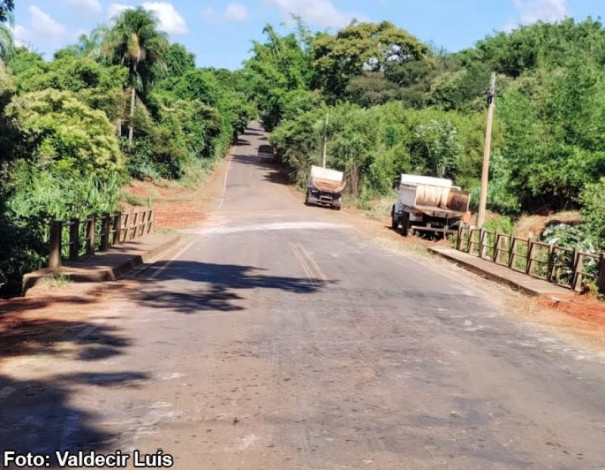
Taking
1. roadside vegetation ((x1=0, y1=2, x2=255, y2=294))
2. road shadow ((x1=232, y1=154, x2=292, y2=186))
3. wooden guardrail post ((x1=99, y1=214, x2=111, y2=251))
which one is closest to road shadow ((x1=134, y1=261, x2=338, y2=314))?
wooden guardrail post ((x1=99, y1=214, x2=111, y2=251))

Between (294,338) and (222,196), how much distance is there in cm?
4708

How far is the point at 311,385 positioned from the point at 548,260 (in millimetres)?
12495

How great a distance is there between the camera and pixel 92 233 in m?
17.2

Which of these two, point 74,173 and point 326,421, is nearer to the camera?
point 326,421

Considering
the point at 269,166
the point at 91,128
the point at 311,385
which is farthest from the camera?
the point at 269,166

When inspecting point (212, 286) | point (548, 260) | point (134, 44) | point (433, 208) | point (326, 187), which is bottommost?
point (212, 286)

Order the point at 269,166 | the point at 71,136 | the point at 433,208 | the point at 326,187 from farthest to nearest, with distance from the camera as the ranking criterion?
the point at 269,166, the point at 326,187, the point at 71,136, the point at 433,208

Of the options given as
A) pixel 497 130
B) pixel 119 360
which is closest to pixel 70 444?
pixel 119 360

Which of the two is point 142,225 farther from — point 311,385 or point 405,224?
point 311,385

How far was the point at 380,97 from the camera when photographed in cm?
7262

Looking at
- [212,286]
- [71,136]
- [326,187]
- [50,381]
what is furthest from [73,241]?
[326,187]

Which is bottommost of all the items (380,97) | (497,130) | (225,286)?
(225,286)

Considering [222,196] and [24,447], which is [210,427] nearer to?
[24,447]

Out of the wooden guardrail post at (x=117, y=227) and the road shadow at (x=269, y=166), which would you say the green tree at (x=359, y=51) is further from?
the wooden guardrail post at (x=117, y=227)
